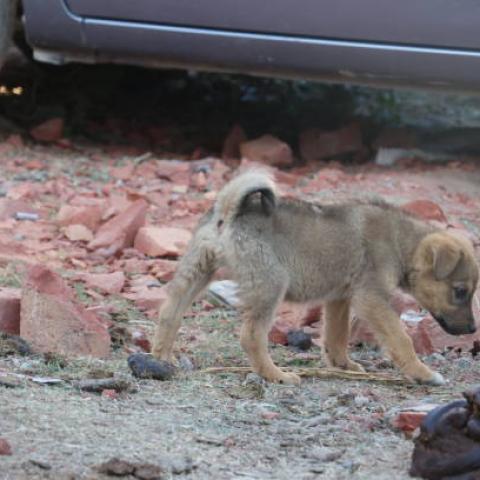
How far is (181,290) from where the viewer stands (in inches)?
217

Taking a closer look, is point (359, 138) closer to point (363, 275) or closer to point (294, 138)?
point (294, 138)

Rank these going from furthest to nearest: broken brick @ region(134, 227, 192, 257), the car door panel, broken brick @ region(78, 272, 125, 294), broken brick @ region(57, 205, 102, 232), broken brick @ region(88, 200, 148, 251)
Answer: the car door panel < broken brick @ region(57, 205, 102, 232) < broken brick @ region(88, 200, 148, 251) < broken brick @ region(134, 227, 192, 257) < broken brick @ region(78, 272, 125, 294)

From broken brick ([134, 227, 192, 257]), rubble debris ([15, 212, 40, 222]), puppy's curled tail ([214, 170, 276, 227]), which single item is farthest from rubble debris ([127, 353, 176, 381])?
rubble debris ([15, 212, 40, 222])

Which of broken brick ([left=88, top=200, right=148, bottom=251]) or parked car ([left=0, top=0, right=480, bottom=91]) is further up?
parked car ([left=0, top=0, right=480, bottom=91])

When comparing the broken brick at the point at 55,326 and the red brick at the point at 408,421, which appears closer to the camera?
the red brick at the point at 408,421

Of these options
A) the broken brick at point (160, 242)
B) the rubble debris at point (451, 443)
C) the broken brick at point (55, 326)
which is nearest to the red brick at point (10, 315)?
the broken brick at point (55, 326)

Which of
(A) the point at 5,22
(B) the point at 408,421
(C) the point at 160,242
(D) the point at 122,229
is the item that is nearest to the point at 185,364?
(B) the point at 408,421

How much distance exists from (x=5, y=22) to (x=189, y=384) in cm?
407

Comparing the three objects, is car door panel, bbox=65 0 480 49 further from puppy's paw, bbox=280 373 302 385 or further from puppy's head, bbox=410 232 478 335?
puppy's paw, bbox=280 373 302 385

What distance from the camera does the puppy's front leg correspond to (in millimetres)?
5539

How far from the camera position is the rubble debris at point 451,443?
3.77 m

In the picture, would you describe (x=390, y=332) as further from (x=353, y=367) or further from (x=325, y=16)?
(x=325, y=16)

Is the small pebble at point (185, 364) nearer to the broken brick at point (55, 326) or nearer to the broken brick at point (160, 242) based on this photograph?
the broken brick at point (55, 326)

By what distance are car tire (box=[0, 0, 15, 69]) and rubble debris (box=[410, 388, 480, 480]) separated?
522cm
